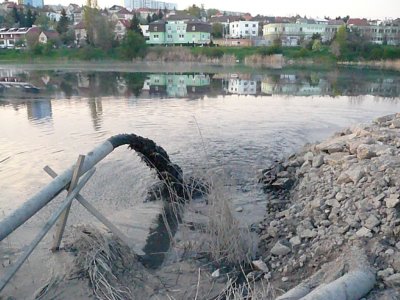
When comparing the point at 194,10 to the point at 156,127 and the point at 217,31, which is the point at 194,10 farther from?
the point at 156,127

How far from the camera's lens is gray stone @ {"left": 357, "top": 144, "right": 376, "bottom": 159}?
8758mm

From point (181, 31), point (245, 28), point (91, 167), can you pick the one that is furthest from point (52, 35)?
point (91, 167)

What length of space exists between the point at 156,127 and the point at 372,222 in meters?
12.0

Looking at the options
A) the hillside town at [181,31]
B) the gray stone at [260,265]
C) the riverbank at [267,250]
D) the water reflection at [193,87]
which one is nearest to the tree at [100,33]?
the hillside town at [181,31]

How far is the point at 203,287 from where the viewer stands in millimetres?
6527

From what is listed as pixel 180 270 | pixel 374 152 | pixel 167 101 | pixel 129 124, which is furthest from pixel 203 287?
pixel 167 101

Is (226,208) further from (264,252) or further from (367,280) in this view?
(367,280)

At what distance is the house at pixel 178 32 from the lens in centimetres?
10231

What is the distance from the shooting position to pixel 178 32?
4203 inches

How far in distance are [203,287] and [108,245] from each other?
5.43ft

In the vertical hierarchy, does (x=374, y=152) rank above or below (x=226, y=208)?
above

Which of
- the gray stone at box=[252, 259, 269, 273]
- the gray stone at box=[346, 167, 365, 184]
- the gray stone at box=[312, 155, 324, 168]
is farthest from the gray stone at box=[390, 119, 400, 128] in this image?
the gray stone at box=[252, 259, 269, 273]

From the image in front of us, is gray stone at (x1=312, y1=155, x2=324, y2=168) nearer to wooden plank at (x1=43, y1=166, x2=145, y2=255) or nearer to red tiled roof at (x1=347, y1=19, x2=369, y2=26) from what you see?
wooden plank at (x1=43, y1=166, x2=145, y2=255)

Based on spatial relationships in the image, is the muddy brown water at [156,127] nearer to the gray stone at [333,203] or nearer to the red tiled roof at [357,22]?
the gray stone at [333,203]
